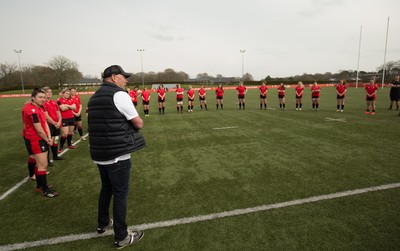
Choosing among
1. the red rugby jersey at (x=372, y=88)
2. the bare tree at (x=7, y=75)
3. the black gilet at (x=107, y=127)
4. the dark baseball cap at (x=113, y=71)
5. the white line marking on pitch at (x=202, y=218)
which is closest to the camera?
the black gilet at (x=107, y=127)

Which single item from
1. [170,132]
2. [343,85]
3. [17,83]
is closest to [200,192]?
[170,132]

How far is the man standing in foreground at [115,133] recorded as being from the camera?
2.73 m

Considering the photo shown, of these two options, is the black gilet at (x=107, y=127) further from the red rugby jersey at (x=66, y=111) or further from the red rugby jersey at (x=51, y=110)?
the red rugby jersey at (x=66, y=111)

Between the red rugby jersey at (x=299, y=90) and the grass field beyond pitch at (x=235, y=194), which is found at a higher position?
the red rugby jersey at (x=299, y=90)

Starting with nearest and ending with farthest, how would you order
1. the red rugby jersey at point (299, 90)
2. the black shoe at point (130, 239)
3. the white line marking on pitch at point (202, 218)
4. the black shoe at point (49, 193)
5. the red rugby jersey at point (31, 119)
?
the black shoe at point (130, 239) < the white line marking on pitch at point (202, 218) < the red rugby jersey at point (31, 119) < the black shoe at point (49, 193) < the red rugby jersey at point (299, 90)

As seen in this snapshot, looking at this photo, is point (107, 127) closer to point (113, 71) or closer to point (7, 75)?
point (113, 71)

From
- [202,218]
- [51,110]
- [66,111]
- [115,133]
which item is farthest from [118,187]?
[66,111]

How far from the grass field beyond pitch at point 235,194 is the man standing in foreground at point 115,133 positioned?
62 centimetres

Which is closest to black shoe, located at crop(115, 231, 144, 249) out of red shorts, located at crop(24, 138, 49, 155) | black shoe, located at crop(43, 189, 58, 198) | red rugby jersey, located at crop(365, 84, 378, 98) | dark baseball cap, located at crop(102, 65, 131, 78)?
dark baseball cap, located at crop(102, 65, 131, 78)

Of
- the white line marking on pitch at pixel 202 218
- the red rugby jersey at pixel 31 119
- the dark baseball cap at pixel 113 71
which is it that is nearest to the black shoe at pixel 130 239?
the white line marking on pitch at pixel 202 218

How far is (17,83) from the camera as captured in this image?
249 ft

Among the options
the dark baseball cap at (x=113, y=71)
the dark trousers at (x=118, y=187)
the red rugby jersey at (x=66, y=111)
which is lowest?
the dark trousers at (x=118, y=187)

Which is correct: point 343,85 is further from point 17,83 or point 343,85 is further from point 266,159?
point 17,83

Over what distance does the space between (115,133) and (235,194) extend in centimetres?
259
